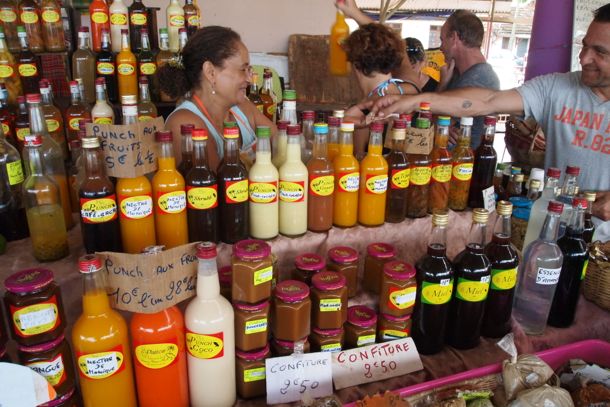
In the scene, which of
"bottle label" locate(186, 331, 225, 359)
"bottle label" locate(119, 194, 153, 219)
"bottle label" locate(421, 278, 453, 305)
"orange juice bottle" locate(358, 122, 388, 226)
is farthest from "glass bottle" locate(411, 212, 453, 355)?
"bottle label" locate(119, 194, 153, 219)

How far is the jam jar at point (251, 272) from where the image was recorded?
998 mm

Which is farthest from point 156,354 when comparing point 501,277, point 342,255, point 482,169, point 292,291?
point 482,169

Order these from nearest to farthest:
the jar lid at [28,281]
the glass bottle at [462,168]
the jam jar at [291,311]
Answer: the jar lid at [28,281]
the jam jar at [291,311]
the glass bottle at [462,168]

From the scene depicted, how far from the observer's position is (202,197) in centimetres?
112

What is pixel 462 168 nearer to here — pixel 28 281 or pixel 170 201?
pixel 170 201

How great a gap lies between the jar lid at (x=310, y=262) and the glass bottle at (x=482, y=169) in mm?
670

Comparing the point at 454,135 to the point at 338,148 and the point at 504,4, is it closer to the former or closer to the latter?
the point at 338,148

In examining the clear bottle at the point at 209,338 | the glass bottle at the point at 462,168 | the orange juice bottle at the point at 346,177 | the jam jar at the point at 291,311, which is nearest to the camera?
the clear bottle at the point at 209,338

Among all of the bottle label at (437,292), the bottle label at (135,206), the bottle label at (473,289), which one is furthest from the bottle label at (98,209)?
the bottle label at (473,289)

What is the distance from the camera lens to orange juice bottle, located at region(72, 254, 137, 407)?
0.88 m

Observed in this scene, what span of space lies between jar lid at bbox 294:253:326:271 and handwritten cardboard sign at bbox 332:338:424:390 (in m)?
0.22

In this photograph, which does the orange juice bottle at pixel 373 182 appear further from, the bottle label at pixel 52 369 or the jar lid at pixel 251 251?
the bottle label at pixel 52 369

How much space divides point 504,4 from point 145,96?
30.2 ft

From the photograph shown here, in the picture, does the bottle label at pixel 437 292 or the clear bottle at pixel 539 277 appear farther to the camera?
the clear bottle at pixel 539 277
